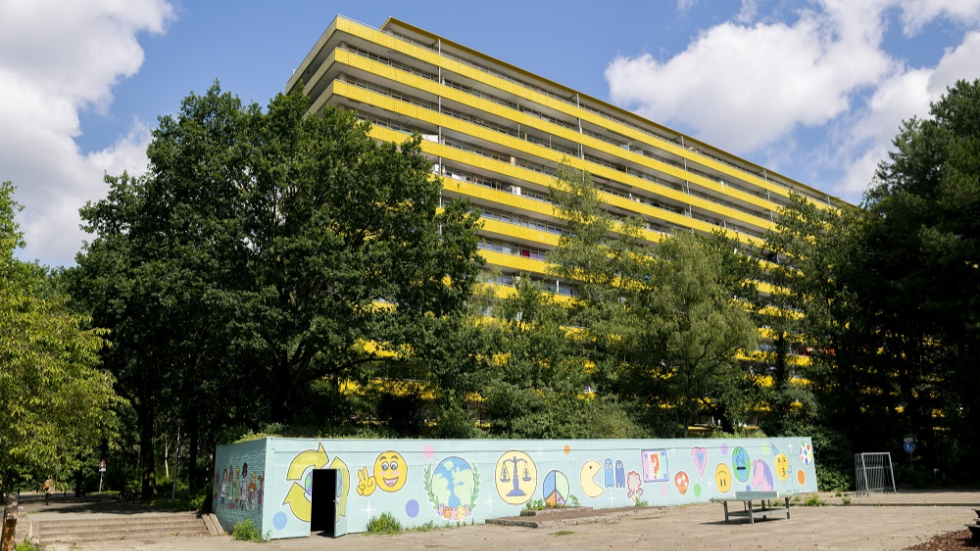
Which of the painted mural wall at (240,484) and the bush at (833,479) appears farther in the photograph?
the bush at (833,479)

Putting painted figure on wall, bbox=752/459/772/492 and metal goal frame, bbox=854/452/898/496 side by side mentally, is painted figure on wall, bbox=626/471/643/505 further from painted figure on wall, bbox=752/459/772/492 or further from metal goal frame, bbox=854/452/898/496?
metal goal frame, bbox=854/452/898/496

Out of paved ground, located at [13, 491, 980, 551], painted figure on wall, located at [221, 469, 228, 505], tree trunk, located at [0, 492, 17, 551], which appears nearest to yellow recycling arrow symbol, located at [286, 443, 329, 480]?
paved ground, located at [13, 491, 980, 551]

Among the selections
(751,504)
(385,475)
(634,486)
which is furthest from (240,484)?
(751,504)

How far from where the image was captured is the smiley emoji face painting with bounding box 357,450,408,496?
1922cm

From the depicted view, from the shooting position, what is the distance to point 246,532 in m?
18.1

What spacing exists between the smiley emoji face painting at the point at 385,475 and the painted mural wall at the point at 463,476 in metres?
0.03

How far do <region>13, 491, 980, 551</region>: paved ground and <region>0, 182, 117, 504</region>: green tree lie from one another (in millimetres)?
3175

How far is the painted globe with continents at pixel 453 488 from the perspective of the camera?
20562 mm

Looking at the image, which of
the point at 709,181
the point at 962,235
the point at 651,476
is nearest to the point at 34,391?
the point at 651,476

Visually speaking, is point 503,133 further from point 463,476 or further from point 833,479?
point 463,476

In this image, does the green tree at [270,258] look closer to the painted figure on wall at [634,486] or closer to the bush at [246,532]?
the bush at [246,532]

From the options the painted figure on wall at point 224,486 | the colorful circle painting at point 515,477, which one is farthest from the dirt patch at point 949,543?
the painted figure on wall at point 224,486

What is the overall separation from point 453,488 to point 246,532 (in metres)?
6.32

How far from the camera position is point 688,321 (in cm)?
3688
